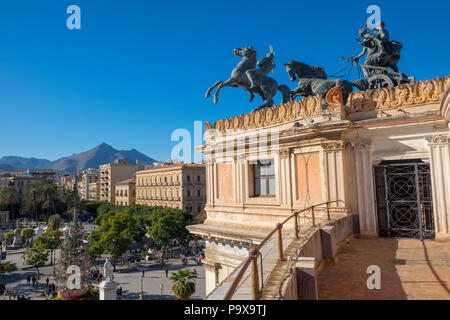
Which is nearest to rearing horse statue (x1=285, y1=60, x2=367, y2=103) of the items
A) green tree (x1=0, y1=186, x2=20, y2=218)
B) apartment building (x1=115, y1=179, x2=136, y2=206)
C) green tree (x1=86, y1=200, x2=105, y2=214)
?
apartment building (x1=115, y1=179, x2=136, y2=206)

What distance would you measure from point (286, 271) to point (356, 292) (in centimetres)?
213

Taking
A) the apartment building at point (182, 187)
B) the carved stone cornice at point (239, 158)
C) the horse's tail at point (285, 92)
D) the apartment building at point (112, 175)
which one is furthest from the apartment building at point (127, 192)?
the horse's tail at point (285, 92)

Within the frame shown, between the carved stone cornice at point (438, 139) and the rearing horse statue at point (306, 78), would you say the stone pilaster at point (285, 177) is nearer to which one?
the rearing horse statue at point (306, 78)

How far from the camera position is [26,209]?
260 feet

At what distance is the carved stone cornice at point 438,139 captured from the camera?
34.7 feet

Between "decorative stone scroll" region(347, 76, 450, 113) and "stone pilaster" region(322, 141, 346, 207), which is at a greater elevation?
"decorative stone scroll" region(347, 76, 450, 113)

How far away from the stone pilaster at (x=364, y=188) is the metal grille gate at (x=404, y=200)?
38 centimetres

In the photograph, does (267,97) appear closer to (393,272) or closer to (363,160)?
(363,160)

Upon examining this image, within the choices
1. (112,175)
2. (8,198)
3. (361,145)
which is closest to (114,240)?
(361,145)

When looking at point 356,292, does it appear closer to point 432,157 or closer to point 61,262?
point 432,157

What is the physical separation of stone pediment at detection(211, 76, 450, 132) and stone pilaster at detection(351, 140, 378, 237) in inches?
58.6

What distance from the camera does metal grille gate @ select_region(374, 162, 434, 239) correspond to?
11242mm

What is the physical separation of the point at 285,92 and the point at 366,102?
227 inches

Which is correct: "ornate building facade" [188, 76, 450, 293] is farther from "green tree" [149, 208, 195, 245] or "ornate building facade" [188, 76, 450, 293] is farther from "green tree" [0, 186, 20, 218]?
"green tree" [0, 186, 20, 218]
